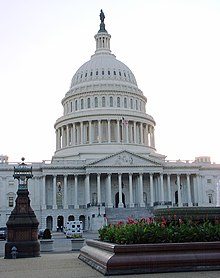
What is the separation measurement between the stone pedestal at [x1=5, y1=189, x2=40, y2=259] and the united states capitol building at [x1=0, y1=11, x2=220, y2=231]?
2313 inches

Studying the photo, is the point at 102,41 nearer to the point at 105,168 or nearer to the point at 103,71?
the point at 103,71

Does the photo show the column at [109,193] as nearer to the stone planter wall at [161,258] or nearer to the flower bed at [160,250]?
the flower bed at [160,250]

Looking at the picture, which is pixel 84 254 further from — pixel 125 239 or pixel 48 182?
pixel 48 182

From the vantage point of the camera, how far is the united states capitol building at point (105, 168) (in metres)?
97.9

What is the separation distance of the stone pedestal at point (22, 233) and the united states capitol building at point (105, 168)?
193ft

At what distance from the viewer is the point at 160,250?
17.4 m

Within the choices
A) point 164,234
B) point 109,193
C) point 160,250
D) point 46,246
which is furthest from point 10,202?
point 160,250

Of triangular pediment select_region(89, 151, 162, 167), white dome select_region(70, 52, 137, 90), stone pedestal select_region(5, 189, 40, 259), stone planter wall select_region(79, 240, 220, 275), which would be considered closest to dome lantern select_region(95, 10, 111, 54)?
white dome select_region(70, 52, 137, 90)

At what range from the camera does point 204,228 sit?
62.8 ft

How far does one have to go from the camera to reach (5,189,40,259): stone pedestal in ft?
93.7

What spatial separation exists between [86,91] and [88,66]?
10291 millimetres

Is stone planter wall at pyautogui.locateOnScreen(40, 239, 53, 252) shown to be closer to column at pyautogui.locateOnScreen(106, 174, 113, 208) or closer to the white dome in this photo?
column at pyautogui.locateOnScreen(106, 174, 113, 208)

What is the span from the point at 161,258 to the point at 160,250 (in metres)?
0.31

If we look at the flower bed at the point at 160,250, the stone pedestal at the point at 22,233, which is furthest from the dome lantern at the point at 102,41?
the flower bed at the point at 160,250
